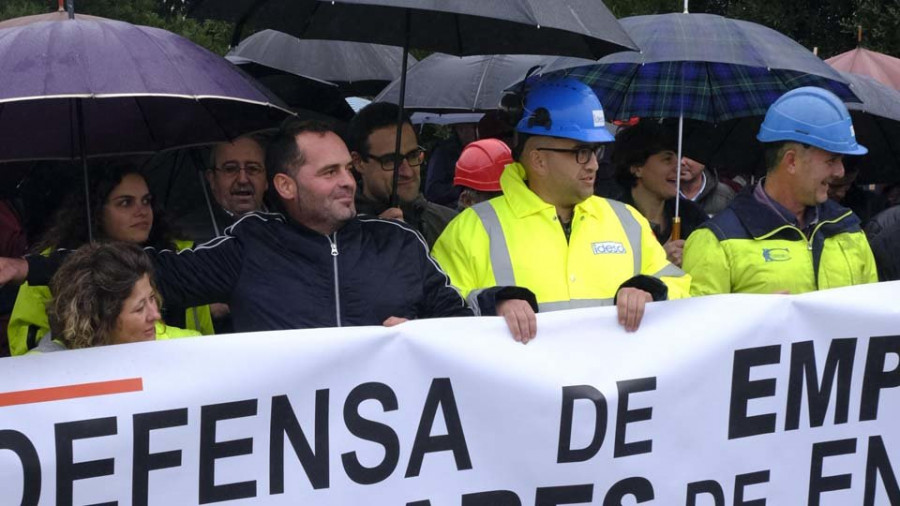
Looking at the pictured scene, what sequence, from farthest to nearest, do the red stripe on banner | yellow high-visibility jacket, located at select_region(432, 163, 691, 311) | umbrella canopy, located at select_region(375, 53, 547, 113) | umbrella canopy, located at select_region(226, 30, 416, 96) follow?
umbrella canopy, located at select_region(375, 53, 547, 113) < umbrella canopy, located at select_region(226, 30, 416, 96) < yellow high-visibility jacket, located at select_region(432, 163, 691, 311) < the red stripe on banner

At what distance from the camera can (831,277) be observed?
15.9 ft

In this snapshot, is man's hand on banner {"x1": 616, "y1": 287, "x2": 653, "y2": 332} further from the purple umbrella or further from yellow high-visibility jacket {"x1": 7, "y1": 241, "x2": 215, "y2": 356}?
yellow high-visibility jacket {"x1": 7, "y1": 241, "x2": 215, "y2": 356}

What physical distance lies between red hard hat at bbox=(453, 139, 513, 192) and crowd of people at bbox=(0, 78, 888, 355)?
140cm

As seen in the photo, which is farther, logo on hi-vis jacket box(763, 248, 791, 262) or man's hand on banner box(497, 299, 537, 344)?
logo on hi-vis jacket box(763, 248, 791, 262)

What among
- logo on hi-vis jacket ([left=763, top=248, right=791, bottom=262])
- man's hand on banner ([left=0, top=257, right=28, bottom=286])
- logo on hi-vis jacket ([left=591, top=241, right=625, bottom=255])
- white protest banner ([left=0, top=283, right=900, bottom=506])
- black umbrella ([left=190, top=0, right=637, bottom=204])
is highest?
black umbrella ([left=190, top=0, right=637, bottom=204])

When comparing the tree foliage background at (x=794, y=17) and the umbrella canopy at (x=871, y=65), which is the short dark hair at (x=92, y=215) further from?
the tree foliage background at (x=794, y=17)

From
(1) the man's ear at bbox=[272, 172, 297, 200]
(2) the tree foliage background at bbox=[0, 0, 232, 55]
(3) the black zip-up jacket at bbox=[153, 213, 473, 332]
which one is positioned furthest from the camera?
(2) the tree foliage background at bbox=[0, 0, 232, 55]

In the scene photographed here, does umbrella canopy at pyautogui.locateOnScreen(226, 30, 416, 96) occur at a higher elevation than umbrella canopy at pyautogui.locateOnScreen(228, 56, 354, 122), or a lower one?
higher

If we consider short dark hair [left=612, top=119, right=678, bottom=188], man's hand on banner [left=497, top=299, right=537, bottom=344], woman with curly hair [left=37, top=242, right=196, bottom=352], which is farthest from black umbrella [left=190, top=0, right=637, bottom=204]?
woman with curly hair [left=37, top=242, right=196, bottom=352]

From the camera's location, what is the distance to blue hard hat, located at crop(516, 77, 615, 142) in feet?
15.4

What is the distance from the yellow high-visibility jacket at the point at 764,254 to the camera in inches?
189

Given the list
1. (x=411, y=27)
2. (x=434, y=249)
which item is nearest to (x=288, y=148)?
(x=434, y=249)

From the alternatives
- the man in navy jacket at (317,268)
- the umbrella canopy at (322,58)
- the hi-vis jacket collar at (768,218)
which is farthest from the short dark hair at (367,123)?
the umbrella canopy at (322,58)

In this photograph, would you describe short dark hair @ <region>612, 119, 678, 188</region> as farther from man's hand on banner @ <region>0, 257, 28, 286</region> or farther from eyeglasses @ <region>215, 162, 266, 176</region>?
man's hand on banner @ <region>0, 257, 28, 286</region>
